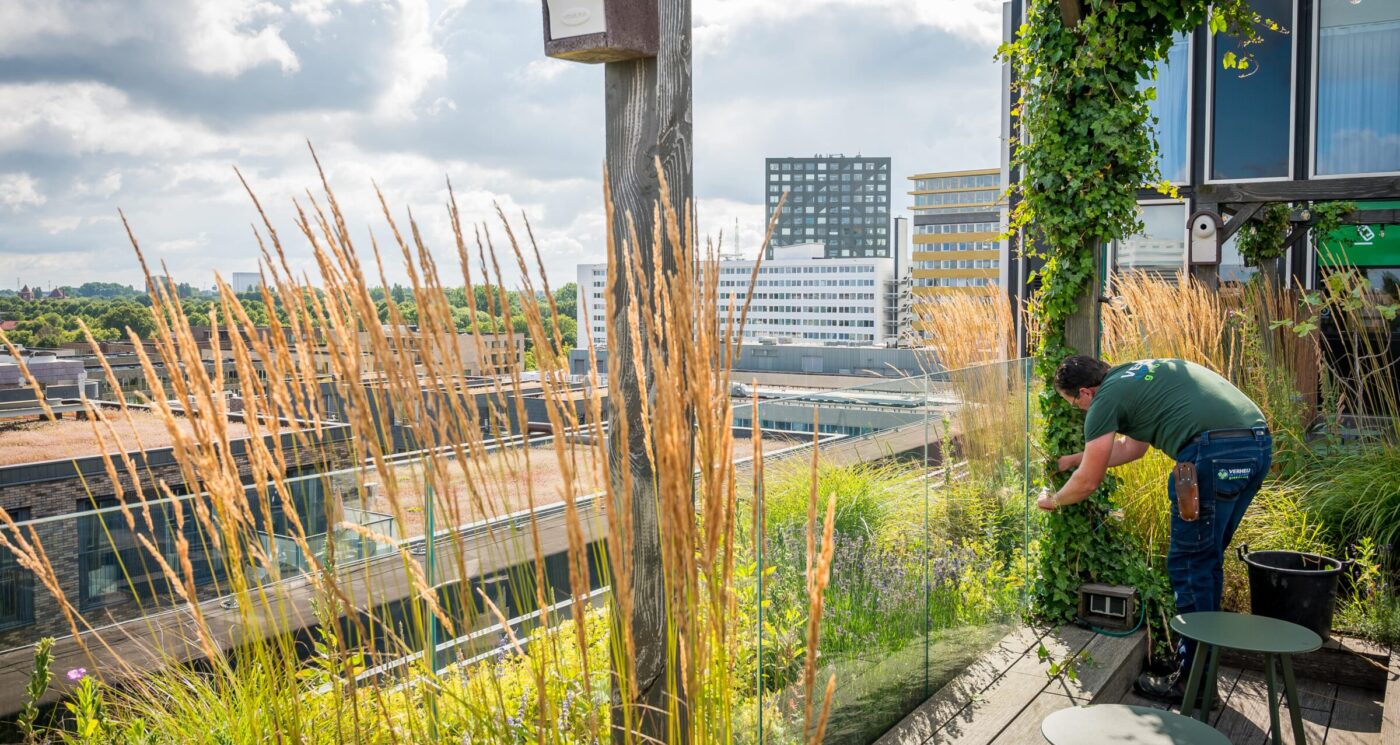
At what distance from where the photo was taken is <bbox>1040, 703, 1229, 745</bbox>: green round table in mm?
1923

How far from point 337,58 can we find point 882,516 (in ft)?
354

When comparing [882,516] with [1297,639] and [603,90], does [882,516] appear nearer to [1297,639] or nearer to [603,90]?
[1297,639]

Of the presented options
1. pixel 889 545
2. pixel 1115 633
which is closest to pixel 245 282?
pixel 889 545

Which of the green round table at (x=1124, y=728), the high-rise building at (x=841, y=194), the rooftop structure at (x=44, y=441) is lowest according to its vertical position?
the rooftop structure at (x=44, y=441)

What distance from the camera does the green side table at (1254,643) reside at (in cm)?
248

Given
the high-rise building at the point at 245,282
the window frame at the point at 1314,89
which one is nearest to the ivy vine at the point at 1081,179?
the high-rise building at the point at 245,282

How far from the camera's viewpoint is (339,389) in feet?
4.50

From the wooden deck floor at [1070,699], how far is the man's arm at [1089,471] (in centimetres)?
54

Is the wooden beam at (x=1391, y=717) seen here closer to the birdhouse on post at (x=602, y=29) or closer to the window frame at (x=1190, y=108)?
the birdhouse on post at (x=602, y=29)

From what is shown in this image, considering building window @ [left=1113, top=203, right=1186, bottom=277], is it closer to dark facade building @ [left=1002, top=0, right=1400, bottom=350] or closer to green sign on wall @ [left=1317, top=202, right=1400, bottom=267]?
dark facade building @ [left=1002, top=0, right=1400, bottom=350]

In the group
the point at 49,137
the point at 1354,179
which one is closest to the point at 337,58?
the point at 49,137

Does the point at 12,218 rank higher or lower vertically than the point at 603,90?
higher

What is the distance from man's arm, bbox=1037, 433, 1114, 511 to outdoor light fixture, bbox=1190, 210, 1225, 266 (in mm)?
4560

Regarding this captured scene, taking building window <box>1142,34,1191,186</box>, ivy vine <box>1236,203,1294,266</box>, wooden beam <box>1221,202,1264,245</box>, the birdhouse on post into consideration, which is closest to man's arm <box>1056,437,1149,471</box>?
the birdhouse on post
